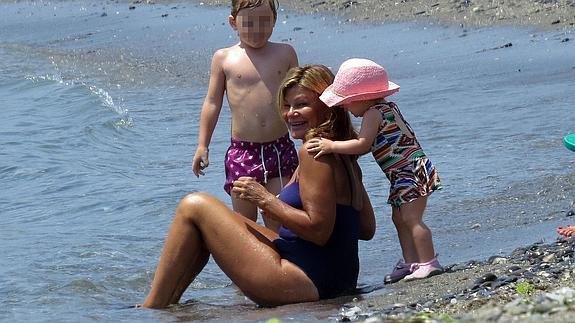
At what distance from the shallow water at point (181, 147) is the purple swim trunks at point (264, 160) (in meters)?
0.65

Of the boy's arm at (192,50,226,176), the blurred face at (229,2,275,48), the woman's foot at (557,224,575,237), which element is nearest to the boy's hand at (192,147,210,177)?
the boy's arm at (192,50,226,176)

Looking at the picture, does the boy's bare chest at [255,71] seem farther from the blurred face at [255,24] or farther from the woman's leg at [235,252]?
the woman's leg at [235,252]

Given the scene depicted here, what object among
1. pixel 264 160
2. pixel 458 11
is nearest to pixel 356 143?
pixel 264 160

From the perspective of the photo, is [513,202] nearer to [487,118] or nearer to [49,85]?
[487,118]

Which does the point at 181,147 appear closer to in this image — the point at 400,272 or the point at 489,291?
the point at 400,272

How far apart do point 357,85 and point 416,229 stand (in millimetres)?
742

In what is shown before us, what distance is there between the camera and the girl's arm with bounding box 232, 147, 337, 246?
17.9 ft

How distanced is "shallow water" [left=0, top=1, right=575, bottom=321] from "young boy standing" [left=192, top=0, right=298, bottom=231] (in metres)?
0.66

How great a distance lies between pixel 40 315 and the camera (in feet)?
20.2

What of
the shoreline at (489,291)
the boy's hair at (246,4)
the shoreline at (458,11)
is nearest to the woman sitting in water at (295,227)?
the shoreline at (489,291)

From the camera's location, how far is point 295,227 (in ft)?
18.0

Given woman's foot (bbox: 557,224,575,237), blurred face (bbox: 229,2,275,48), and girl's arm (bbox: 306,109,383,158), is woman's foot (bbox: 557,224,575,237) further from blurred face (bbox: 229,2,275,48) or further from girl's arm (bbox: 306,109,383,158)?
blurred face (bbox: 229,2,275,48)

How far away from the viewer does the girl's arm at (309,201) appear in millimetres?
5453

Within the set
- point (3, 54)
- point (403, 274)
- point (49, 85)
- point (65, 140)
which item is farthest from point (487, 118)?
point (3, 54)
